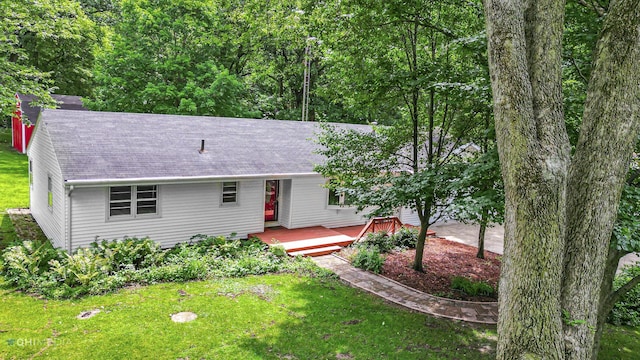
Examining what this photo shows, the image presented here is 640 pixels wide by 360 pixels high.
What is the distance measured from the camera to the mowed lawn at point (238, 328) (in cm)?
652

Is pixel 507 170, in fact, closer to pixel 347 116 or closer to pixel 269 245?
pixel 269 245

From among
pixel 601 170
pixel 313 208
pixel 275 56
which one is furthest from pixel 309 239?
pixel 275 56

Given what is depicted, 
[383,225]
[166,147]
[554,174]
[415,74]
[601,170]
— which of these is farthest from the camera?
[383,225]

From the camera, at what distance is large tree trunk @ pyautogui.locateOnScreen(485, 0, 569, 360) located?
3.61m

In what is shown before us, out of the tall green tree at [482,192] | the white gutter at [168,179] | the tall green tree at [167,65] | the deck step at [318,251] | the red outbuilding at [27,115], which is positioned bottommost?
the deck step at [318,251]

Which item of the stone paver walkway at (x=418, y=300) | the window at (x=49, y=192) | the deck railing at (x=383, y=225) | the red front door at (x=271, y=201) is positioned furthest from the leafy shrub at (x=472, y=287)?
the window at (x=49, y=192)

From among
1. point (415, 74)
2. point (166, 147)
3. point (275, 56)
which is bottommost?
point (166, 147)

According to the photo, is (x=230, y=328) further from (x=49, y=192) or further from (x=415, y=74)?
(x=49, y=192)

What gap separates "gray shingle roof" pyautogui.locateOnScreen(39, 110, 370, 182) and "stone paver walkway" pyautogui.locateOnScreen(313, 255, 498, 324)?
13.2 ft

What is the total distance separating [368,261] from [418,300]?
2.13 m

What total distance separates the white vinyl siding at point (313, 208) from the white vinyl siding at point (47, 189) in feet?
21.9

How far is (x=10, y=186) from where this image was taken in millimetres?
18828

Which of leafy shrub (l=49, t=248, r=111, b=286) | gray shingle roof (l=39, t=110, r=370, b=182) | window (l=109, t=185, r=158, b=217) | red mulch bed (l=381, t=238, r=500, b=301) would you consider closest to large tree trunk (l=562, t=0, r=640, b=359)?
red mulch bed (l=381, t=238, r=500, b=301)

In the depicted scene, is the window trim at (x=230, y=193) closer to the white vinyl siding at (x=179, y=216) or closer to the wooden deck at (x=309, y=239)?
the white vinyl siding at (x=179, y=216)
